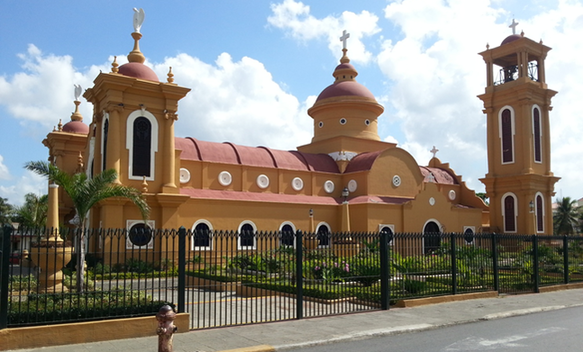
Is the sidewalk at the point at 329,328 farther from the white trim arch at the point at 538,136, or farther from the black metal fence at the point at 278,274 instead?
the white trim arch at the point at 538,136

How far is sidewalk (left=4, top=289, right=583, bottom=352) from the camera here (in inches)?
332

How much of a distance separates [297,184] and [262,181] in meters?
2.40

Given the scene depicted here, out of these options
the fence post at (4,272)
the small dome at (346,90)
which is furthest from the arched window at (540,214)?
the fence post at (4,272)

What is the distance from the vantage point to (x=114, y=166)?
22.6 metres

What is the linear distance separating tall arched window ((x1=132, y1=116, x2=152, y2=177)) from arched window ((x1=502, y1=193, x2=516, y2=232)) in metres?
25.6

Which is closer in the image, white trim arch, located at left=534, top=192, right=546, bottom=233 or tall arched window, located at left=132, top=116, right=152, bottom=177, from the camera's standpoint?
tall arched window, located at left=132, top=116, right=152, bottom=177

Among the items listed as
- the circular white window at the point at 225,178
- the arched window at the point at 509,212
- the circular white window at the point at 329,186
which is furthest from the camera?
the arched window at the point at 509,212

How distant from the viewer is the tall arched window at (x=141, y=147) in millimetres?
23438

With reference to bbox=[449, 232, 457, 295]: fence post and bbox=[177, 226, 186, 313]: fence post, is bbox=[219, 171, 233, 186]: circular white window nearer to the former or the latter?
bbox=[449, 232, 457, 295]: fence post

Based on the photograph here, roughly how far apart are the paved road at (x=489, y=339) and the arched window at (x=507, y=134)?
88.5 ft

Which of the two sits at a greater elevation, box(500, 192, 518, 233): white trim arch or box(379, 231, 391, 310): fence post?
box(500, 192, 518, 233): white trim arch

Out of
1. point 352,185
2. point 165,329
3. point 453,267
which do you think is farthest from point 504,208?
point 165,329

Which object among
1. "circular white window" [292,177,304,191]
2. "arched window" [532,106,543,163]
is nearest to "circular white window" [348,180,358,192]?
"circular white window" [292,177,304,191]

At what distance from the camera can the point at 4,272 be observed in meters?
8.12
